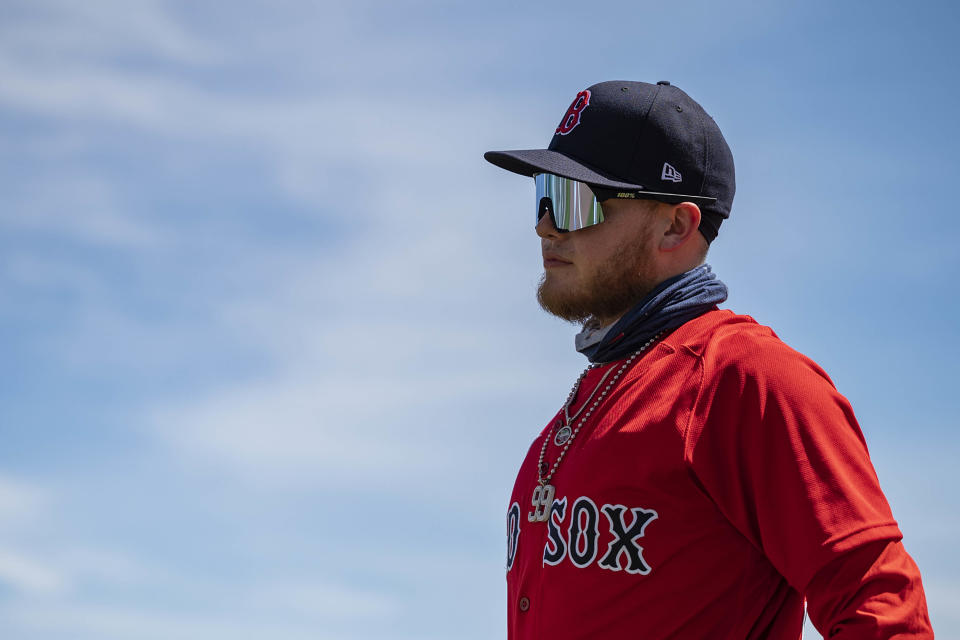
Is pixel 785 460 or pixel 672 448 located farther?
pixel 672 448

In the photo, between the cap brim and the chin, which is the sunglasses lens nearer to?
the cap brim

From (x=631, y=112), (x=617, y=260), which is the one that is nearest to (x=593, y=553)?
(x=617, y=260)

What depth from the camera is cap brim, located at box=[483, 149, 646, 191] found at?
3.66m

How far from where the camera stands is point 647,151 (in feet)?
12.2

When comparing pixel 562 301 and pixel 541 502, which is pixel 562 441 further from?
pixel 562 301

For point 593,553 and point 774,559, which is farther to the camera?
point 593,553

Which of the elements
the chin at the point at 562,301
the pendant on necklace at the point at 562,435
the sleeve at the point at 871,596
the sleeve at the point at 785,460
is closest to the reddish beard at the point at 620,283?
the chin at the point at 562,301

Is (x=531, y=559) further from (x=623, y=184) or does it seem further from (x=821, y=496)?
(x=623, y=184)

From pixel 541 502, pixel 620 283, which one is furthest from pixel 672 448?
pixel 620 283

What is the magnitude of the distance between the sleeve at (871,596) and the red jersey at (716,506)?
1.3 inches

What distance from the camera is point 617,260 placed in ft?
12.2

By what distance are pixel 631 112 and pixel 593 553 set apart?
62.8 inches

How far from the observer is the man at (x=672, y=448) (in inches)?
112

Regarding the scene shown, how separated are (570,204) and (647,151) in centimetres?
33
